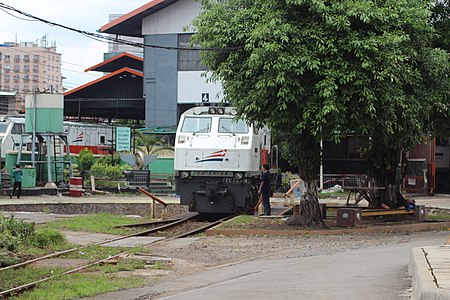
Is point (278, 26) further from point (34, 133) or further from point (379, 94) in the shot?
point (34, 133)

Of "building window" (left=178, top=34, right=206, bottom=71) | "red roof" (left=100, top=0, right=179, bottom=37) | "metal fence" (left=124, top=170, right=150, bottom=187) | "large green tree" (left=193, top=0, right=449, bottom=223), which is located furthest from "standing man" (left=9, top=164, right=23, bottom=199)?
"red roof" (left=100, top=0, right=179, bottom=37)

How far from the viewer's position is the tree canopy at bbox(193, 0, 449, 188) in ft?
58.7

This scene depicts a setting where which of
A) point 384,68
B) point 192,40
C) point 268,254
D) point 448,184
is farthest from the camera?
point 448,184

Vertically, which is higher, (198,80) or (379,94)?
(198,80)

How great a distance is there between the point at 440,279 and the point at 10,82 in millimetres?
167719

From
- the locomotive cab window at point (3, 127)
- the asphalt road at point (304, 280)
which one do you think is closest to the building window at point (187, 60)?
the locomotive cab window at point (3, 127)

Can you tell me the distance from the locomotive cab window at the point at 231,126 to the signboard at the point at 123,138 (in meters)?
19.2

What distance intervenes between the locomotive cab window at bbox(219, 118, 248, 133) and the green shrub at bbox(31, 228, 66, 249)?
28.0 feet

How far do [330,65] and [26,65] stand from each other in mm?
153144

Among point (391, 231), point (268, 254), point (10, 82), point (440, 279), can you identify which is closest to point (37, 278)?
point (268, 254)

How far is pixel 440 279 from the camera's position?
8.34 m

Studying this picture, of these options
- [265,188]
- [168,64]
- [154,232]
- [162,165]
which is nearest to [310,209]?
[265,188]

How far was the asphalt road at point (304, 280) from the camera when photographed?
1007cm

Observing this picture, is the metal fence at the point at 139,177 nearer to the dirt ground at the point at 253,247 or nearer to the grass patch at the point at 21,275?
the dirt ground at the point at 253,247
